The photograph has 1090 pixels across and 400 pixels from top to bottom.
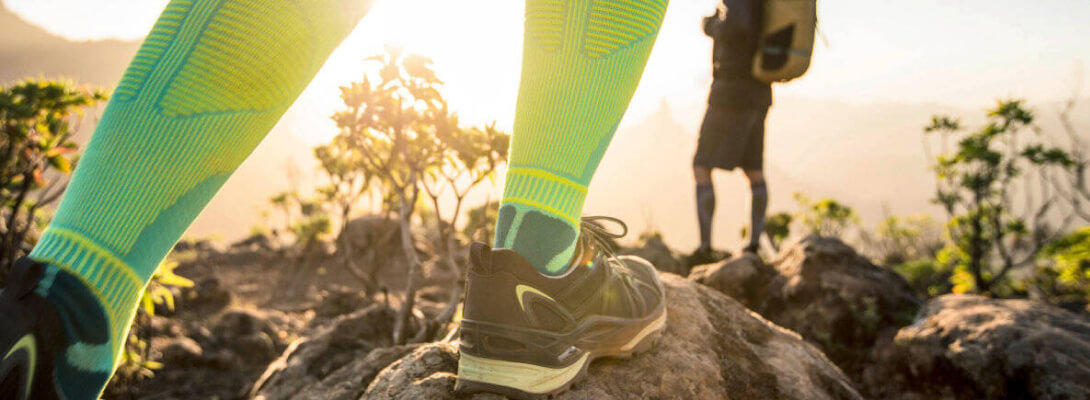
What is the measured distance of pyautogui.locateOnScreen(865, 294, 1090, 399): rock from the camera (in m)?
2.11

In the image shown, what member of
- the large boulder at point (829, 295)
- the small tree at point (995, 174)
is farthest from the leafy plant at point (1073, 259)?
the large boulder at point (829, 295)

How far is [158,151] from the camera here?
775 millimetres

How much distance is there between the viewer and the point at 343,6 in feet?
2.96

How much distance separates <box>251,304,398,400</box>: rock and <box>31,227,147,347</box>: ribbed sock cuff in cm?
82

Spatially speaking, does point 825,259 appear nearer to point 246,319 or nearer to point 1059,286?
point 246,319

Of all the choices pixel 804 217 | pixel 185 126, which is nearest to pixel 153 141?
pixel 185 126

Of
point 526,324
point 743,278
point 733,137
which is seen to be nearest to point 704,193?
point 733,137

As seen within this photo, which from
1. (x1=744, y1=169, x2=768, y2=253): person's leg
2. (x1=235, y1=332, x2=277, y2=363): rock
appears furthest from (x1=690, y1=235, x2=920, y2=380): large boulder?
(x1=235, y1=332, x2=277, y2=363): rock

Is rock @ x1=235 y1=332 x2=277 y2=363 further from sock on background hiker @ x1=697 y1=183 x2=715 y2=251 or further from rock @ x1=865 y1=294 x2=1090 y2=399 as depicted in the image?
rock @ x1=865 y1=294 x2=1090 y2=399

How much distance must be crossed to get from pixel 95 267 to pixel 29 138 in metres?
3.15

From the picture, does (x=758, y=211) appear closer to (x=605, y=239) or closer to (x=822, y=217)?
(x=605, y=239)

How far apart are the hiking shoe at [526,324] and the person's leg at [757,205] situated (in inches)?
143

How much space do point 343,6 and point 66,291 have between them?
1.83 feet

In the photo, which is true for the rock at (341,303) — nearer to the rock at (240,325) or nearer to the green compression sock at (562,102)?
the rock at (240,325)
